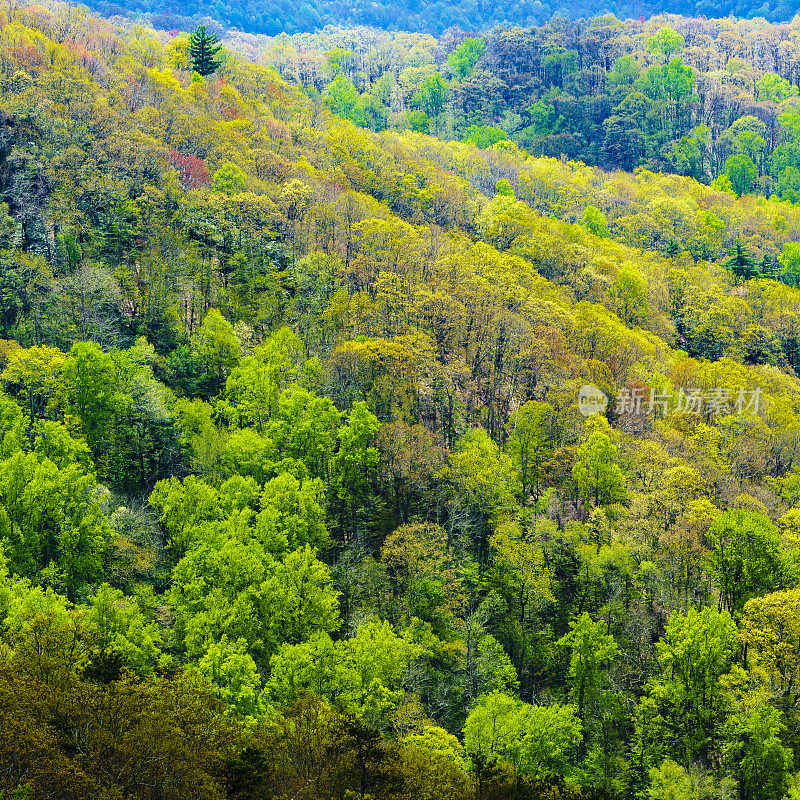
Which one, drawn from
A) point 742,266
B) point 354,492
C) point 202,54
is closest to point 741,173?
point 742,266

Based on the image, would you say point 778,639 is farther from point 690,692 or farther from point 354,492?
point 354,492

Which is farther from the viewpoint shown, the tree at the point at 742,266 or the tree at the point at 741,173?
the tree at the point at 741,173

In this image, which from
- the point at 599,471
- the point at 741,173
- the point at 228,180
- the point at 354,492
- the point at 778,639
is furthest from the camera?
the point at 741,173

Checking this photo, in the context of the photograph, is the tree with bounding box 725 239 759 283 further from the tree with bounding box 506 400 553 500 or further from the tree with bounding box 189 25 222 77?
the tree with bounding box 189 25 222 77

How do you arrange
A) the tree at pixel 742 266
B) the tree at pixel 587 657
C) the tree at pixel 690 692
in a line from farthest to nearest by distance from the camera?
the tree at pixel 742 266 → the tree at pixel 587 657 → the tree at pixel 690 692

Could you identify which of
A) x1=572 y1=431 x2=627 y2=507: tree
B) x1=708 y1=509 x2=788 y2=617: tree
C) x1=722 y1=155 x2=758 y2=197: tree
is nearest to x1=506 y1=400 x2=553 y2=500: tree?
x1=572 y1=431 x2=627 y2=507: tree

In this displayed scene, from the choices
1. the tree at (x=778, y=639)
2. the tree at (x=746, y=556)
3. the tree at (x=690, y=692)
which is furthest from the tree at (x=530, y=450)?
the tree at (x=778, y=639)

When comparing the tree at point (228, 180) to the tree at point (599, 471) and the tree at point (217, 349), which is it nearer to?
the tree at point (217, 349)

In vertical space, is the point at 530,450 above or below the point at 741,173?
below

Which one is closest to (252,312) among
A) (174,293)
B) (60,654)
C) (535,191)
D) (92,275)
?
(174,293)
